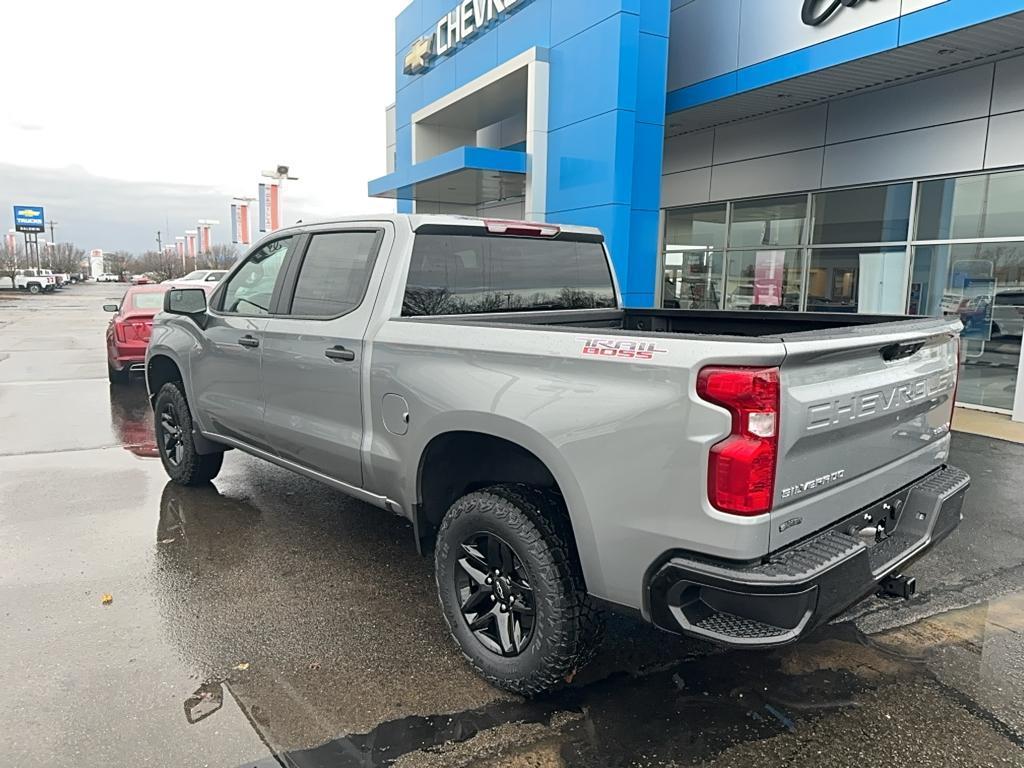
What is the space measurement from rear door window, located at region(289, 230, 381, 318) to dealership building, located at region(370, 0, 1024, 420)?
7035mm

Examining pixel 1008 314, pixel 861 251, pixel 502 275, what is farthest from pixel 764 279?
pixel 502 275

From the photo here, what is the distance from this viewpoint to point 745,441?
7.16 feet

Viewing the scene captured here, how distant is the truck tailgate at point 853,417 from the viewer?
227 centimetres

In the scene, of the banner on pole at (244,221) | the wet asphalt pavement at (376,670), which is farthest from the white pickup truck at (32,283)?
the wet asphalt pavement at (376,670)

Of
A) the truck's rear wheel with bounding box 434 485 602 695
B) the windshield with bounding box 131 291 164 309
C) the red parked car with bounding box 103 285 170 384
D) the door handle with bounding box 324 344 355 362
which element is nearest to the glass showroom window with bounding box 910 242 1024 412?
the truck's rear wheel with bounding box 434 485 602 695

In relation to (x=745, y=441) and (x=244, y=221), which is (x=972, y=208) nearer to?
(x=745, y=441)

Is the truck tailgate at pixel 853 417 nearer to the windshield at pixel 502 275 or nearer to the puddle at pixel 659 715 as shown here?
the puddle at pixel 659 715

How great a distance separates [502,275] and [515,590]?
1.75 m

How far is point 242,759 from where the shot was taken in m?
2.54

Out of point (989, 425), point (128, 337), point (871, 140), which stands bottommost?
point (989, 425)

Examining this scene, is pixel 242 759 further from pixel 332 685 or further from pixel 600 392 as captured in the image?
pixel 600 392

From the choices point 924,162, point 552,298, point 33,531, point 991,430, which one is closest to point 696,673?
point 552,298

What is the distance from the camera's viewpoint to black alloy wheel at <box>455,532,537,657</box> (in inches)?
115

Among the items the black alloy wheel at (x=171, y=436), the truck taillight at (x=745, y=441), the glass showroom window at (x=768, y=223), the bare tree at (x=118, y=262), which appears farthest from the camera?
the bare tree at (x=118, y=262)
